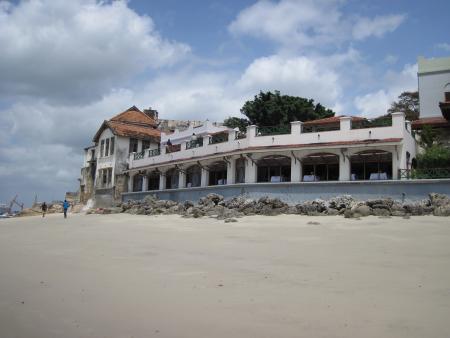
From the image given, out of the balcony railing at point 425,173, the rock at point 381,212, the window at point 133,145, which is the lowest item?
the rock at point 381,212

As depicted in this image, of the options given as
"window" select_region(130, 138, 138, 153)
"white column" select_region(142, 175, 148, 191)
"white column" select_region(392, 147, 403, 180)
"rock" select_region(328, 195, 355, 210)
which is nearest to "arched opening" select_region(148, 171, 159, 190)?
"white column" select_region(142, 175, 148, 191)

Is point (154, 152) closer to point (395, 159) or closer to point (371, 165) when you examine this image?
point (371, 165)

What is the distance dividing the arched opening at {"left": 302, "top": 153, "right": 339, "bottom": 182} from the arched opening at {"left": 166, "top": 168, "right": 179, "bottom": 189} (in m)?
13.6

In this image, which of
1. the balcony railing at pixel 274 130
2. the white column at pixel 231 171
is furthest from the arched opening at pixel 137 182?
the balcony railing at pixel 274 130

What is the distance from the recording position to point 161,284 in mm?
7938

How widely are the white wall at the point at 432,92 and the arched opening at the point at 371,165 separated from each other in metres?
15.2

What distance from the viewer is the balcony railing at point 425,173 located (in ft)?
72.4

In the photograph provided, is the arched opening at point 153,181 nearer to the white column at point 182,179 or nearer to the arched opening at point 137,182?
the arched opening at point 137,182

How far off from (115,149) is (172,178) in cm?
828

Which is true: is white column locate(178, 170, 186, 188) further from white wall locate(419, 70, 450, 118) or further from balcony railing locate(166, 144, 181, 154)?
white wall locate(419, 70, 450, 118)

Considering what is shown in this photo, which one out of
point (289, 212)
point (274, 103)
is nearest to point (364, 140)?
point (289, 212)

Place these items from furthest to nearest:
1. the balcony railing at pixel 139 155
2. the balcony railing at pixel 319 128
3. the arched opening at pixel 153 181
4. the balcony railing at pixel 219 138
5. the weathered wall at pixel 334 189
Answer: the balcony railing at pixel 139 155, the arched opening at pixel 153 181, the balcony railing at pixel 219 138, the balcony railing at pixel 319 128, the weathered wall at pixel 334 189

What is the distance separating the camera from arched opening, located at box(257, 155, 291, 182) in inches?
1109

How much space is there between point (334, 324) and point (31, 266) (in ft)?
25.3
